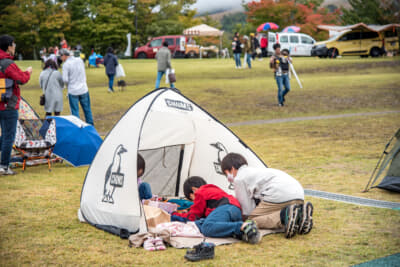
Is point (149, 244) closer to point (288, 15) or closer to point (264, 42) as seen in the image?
point (264, 42)

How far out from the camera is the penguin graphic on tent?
583 cm

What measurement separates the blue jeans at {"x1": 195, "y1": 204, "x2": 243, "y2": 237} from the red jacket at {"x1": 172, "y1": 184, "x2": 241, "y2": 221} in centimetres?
14

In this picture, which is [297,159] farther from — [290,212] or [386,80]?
[386,80]

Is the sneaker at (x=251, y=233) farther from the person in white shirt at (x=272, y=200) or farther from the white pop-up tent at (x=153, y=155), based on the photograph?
the white pop-up tent at (x=153, y=155)

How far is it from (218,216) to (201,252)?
0.62 meters

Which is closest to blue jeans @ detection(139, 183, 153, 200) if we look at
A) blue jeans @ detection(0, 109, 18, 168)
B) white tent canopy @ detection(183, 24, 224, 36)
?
blue jeans @ detection(0, 109, 18, 168)

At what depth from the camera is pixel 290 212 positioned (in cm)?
540

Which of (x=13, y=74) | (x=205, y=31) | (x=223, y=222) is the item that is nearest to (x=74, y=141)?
(x=13, y=74)


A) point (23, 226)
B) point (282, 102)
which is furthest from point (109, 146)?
point (282, 102)

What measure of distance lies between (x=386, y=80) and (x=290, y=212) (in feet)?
63.3

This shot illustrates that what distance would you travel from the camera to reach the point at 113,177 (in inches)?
232

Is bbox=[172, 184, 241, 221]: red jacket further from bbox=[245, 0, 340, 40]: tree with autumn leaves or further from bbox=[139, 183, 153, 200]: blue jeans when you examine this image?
bbox=[245, 0, 340, 40]: tree with autumn leaves

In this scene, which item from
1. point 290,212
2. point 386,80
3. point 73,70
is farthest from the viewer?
point 386,80

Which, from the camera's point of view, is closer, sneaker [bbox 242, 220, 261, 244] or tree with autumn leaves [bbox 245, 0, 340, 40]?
sneaker [bbox 242, 220, 261, 244]
